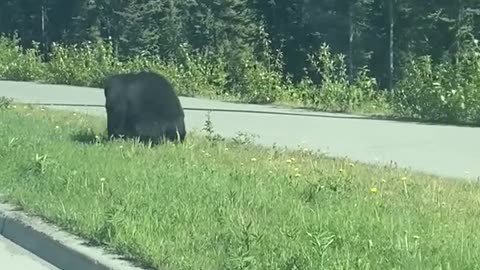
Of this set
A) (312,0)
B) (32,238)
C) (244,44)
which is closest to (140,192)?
(32,238)

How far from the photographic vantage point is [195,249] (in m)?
7.12

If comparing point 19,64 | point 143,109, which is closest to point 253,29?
point 19,64

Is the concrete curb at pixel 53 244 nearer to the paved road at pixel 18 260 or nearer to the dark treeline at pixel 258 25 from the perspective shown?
the paved road at pixel 18 260

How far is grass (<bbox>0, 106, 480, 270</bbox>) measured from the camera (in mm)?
6754

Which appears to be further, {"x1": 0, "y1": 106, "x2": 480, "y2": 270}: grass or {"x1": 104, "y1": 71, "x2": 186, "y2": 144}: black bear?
{"x1": 104, "y1": 71, "x2": 186, "y2": 144}: black bear

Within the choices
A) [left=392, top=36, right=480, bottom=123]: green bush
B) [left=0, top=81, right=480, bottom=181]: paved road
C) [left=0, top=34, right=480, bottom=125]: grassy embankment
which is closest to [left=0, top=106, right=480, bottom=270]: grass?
[left=0, top=81, right=480, bottom=181]: paved road

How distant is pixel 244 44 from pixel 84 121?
115ft

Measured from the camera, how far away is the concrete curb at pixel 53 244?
7234mm

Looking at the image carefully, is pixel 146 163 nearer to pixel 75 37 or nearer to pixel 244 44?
pixel 244 44

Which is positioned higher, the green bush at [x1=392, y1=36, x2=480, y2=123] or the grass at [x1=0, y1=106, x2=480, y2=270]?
the green bush at [x1=392, y1=36, x2=480, y2=123]

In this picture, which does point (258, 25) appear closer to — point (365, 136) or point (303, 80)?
point (303, 80)

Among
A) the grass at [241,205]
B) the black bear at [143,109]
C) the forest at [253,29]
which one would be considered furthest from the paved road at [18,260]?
the forest at [253,29]

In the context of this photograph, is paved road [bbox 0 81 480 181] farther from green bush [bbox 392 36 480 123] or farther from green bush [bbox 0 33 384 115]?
green bush [bbox 0 33 384 115]

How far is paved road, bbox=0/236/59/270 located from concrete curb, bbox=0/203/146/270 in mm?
59
